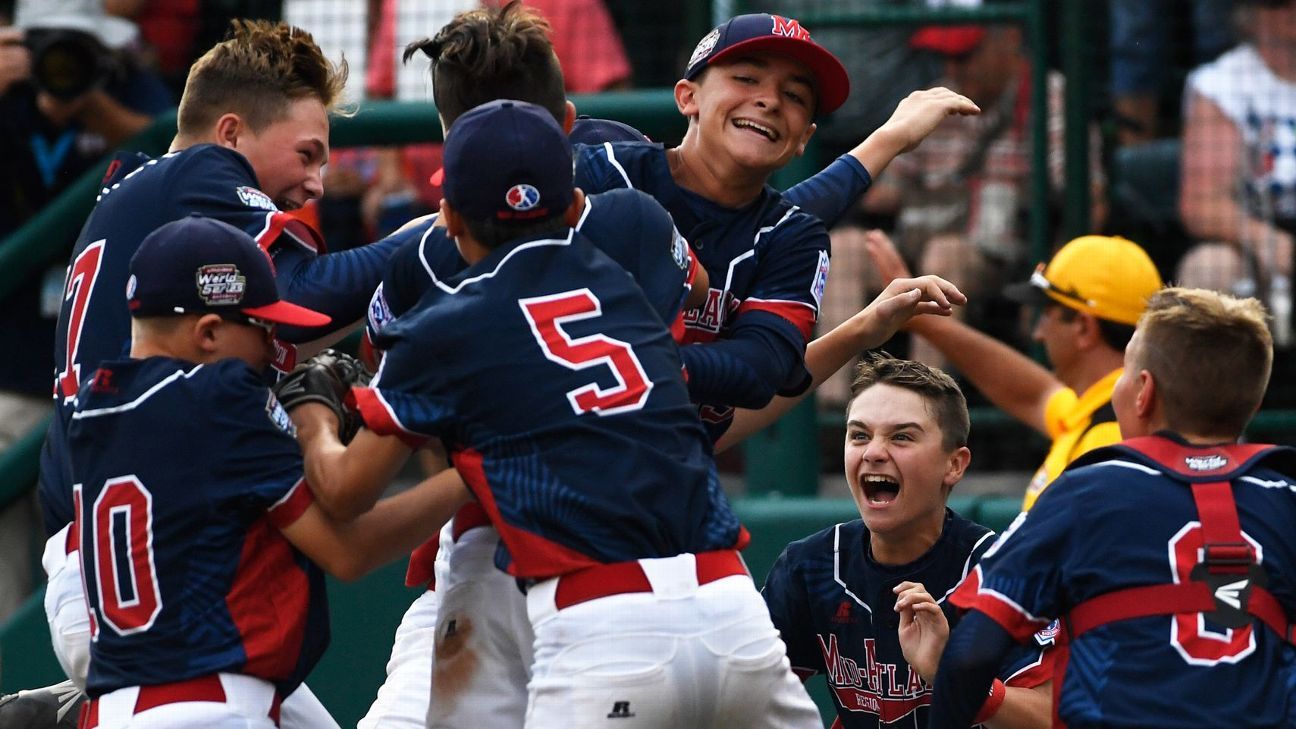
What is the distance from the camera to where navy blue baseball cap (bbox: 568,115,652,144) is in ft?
14.3

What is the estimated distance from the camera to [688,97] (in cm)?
414

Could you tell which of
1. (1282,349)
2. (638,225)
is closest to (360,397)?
(638,225)

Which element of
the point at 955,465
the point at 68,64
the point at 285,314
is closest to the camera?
the point at 285,314

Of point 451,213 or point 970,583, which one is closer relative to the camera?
point 451,213

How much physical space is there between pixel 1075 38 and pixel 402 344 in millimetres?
3948

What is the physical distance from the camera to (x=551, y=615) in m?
3.30

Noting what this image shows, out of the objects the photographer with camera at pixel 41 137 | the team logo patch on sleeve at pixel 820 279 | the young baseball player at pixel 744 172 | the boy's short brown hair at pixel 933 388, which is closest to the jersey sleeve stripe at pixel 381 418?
the young baseball player at pixel 744 172

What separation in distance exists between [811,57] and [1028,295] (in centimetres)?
232

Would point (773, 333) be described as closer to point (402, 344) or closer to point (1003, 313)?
point (402, 344)

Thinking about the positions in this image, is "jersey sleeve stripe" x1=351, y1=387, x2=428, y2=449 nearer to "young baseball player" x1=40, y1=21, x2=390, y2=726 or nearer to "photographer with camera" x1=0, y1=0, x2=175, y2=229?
"young baseball player" x1=40, y1=21, x2=390, y2=726

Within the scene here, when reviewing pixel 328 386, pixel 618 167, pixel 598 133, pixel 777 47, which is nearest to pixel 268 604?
pixel 328 386

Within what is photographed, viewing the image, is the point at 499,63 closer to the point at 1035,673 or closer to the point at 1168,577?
the point at 1168,577

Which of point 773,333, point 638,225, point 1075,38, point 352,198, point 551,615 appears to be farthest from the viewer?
point 352,198

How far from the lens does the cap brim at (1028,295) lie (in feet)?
19.8
